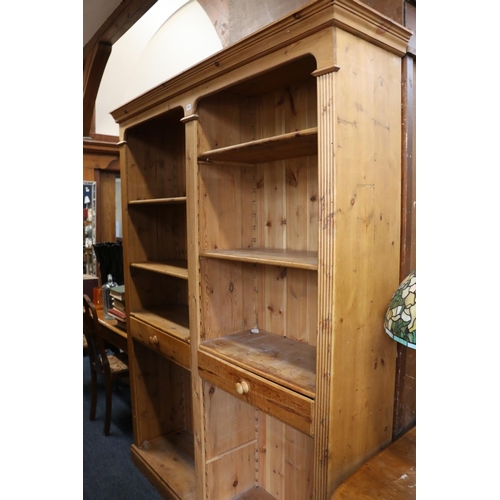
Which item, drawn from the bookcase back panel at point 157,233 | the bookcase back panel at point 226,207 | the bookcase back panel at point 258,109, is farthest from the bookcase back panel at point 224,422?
the bookcase back panel at point 258,109

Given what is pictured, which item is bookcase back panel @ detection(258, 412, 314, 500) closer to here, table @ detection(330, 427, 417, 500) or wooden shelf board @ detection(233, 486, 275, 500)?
wooden shelf board @ detection(233, 486, 275, 500)

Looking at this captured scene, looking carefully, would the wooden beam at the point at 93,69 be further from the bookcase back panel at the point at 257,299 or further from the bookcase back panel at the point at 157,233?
the bookcase back panel at the point at 257,299

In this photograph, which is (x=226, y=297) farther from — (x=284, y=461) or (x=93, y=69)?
(x=93, y=69)

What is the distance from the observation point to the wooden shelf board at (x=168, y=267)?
2.20 metres

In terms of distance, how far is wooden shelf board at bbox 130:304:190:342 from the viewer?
224cm

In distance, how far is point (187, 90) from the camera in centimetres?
192

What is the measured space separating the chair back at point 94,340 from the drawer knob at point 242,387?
64.3 inches

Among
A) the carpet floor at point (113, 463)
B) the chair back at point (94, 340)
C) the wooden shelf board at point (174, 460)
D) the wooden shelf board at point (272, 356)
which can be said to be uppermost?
the wooden shelf board at point (272, 356)

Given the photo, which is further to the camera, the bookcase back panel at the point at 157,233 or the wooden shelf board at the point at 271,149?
the bookcase back panel at the point at 157,233

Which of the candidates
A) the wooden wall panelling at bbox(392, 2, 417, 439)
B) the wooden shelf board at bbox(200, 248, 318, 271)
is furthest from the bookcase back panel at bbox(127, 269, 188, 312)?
the wooden wall panelling at bbox(392, 2, 417, 439)

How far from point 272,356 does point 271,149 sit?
2.88ft
